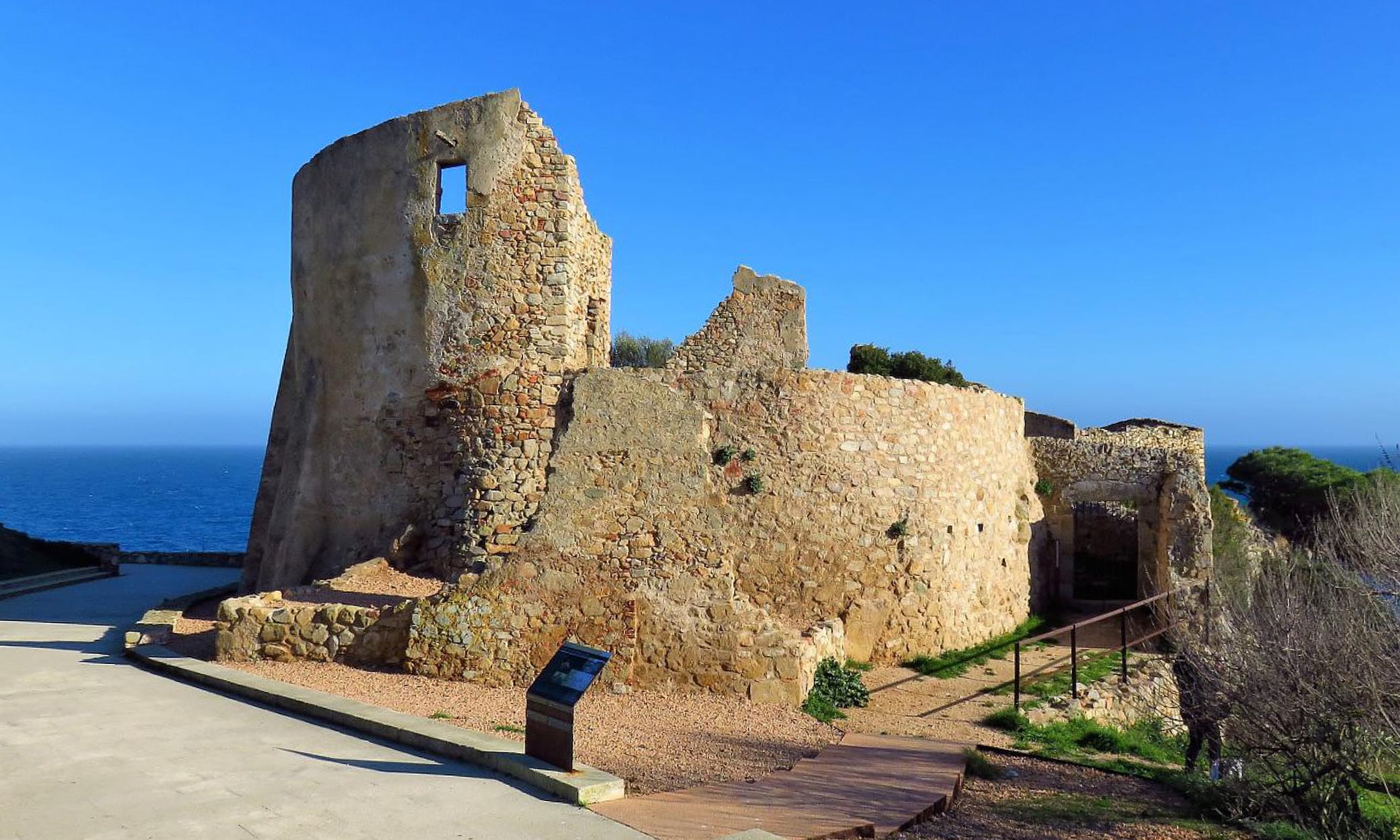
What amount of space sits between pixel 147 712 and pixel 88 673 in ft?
8.09

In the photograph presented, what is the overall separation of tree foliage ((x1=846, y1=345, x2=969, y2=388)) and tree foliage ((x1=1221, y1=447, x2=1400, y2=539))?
12831 millimetres

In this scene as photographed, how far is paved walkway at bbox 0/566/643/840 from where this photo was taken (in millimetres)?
5980

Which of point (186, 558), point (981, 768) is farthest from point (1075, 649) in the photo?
point (186, 558)

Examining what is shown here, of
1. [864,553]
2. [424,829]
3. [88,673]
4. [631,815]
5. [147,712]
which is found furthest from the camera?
[864,553]

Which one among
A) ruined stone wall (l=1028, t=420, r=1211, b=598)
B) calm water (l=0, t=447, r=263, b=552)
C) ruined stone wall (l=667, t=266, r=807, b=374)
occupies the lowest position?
calm water (l=0, t=447, r=263, b=552)

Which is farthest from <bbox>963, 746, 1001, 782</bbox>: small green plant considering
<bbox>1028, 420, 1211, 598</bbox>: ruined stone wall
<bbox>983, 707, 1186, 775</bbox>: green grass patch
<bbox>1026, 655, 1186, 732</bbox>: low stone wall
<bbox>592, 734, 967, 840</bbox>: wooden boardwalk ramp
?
<bbox>1028, 420, 1211, 598</bbox>: ruined stone wall

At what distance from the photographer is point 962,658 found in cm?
1376

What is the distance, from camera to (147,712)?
8.85 metres

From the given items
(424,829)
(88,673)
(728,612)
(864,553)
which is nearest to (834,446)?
(864,553)

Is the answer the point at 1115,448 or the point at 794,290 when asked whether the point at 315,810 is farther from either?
the point at 1115,448

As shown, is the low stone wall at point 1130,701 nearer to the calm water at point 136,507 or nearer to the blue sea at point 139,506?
the blue sea at point 139,506

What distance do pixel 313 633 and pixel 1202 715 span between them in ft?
31.3

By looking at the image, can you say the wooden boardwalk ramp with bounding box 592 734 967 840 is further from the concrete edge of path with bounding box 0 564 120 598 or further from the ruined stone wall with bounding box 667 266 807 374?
the concrete edge of path with bounding box 0 564 120 598

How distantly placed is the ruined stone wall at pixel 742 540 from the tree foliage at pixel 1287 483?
2287cm
